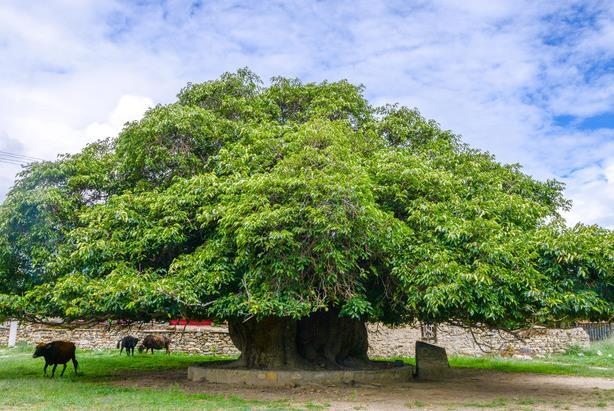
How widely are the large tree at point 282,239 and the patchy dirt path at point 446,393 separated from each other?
66.1 inches

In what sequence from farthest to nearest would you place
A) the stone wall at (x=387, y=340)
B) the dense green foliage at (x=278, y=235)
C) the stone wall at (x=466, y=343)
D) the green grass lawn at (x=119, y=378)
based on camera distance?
the stone wall at (x=466, y=343) → the stone wall at (x=387, y=340) → the dense green foliage at (x=278, y=235) → the green grass lawn at (x=119, y=378)

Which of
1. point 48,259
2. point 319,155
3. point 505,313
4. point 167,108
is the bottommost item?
point 505,313

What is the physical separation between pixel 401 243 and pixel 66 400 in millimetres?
7419

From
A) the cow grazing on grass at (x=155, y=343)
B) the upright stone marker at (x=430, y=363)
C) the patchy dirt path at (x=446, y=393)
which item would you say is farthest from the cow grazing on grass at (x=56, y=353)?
the upright stone marker at (x=430, y=363)

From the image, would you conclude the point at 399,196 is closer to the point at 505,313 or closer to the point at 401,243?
the point at 401,243

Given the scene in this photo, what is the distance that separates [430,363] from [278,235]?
8464mm

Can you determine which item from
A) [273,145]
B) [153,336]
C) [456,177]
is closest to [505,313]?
[456,177]

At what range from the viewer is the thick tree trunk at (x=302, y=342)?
1552cm

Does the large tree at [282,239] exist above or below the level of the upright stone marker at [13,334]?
above

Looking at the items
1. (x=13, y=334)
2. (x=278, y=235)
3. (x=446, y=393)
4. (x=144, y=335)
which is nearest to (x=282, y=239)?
(x=278, y=235)

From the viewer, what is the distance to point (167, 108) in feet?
48.7

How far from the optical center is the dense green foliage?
38.0ft

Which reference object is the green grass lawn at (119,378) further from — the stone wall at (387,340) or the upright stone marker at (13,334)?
the upright stone marker at (13,334)

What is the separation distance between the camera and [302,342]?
1667 cm
